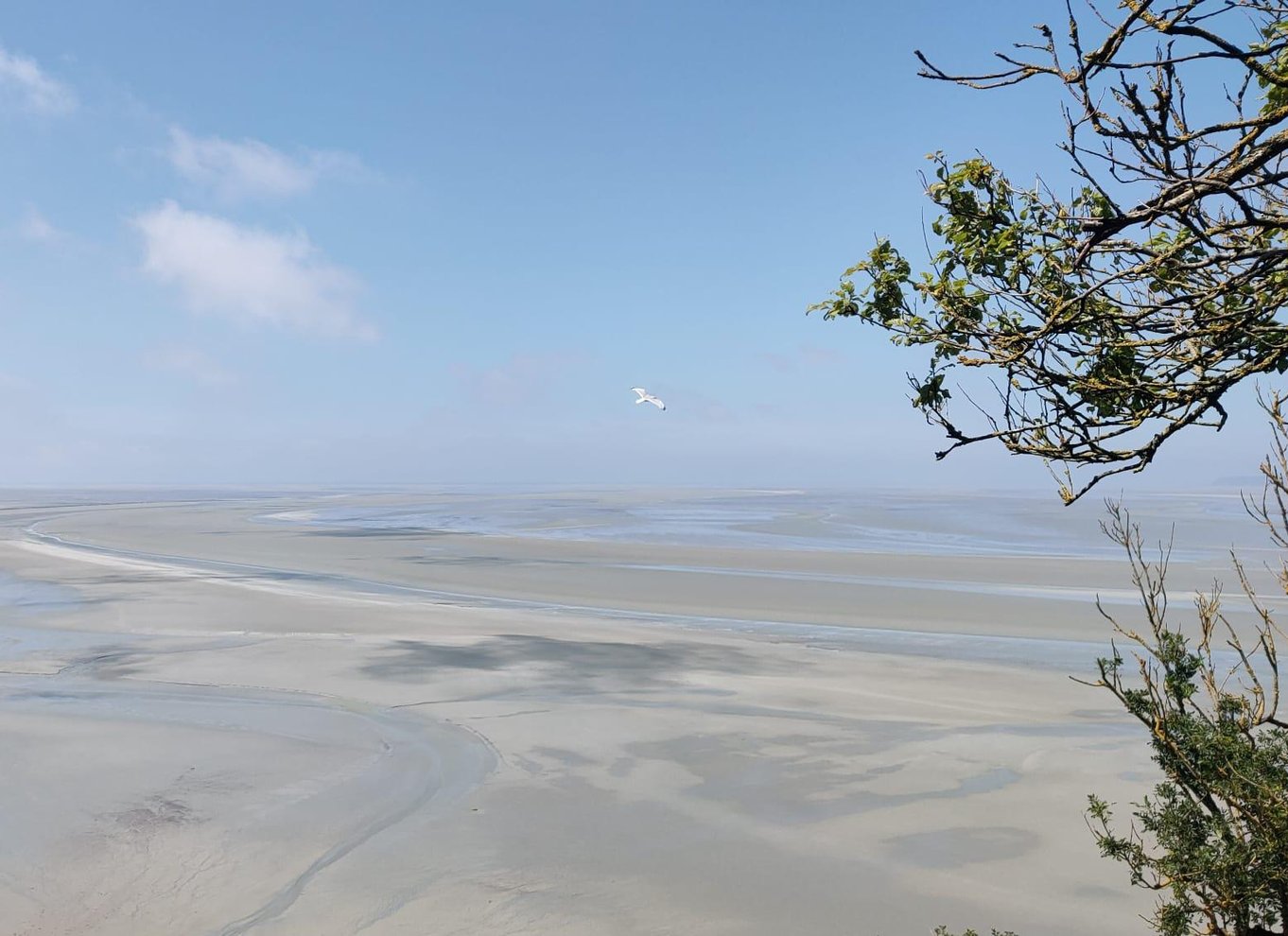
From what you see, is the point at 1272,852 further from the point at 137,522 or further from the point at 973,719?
the point at 137,522

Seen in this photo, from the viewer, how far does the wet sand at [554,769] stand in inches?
305

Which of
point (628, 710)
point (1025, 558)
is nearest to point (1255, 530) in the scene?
point (1025, 558)

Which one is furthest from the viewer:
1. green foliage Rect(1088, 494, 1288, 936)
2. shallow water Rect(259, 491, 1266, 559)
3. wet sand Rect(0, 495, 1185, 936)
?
shallow water Rect(259, 491, 1266, 559)

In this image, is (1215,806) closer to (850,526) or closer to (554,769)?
(554,769)

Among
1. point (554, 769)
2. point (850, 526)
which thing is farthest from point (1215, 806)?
point (850, 526)

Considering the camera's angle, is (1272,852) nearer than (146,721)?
Yes

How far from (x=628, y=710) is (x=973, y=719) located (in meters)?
4.70

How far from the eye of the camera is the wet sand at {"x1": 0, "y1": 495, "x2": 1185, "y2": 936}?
7734mm

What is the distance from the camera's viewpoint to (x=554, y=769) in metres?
11.0

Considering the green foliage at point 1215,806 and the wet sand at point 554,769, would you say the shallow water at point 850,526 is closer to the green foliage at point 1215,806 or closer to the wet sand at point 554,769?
the wet sand at point 554,769

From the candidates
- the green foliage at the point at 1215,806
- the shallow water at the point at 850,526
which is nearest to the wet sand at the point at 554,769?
the green foliage at the point at 1215,806

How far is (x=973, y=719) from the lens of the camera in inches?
518

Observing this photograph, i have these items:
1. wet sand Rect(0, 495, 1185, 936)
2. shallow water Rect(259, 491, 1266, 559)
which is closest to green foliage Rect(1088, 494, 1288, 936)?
wet sand Rect(0, 495, 1185, 936)

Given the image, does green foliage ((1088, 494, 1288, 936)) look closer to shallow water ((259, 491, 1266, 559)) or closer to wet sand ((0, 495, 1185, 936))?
wet sand ((0, 495, 1185, 936))
